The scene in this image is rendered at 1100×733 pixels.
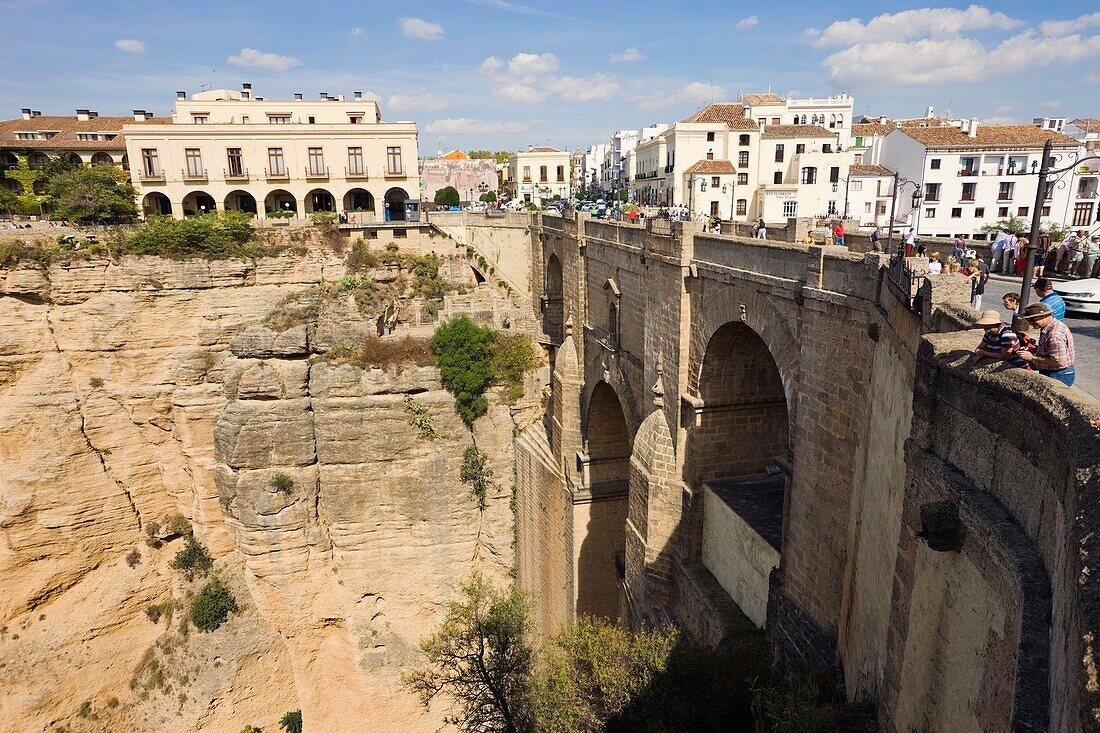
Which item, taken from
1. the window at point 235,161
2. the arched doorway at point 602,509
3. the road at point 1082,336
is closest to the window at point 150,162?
the window at point 235,161

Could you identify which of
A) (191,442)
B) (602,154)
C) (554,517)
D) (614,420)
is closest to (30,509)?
(191,442)

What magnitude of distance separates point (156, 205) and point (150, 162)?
2.50m

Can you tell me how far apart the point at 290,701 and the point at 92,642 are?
Answer: 7.80m

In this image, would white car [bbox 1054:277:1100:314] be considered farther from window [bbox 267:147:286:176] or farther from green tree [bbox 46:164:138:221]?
green tree [bbox 46:164:138:221]

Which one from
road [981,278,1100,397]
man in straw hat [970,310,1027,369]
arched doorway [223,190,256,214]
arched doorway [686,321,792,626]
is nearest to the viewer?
man in straw hat [970,310,1027,369]

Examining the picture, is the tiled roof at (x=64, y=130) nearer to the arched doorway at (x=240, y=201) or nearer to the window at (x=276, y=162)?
the arched doorway at (x=240, y=201)

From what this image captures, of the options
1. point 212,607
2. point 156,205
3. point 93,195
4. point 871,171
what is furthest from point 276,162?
point 871,171

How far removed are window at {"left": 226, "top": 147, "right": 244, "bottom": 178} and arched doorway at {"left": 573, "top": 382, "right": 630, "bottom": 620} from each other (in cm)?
2414

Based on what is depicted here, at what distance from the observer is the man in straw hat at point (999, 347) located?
456 centimetres

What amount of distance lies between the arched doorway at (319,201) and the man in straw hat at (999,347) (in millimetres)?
35194

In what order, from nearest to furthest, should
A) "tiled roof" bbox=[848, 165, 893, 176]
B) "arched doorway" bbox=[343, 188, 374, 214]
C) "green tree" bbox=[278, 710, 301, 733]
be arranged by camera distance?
"green tree" bbox=[278, 710, 301, 733], "tiled roof" bbox=[848, 165, 893, 176], "arched doorway" bbox=[343, 188, 374, 214]

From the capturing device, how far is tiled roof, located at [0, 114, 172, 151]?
38.7m

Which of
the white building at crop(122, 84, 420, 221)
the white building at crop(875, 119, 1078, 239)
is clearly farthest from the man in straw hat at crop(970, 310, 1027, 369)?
the white building at crop(122, 84, 420, 221)

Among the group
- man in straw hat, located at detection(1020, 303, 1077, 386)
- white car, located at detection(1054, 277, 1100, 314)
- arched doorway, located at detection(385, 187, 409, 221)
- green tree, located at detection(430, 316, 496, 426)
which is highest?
arched doorway, located at detection(385, 187, 409, 221)
